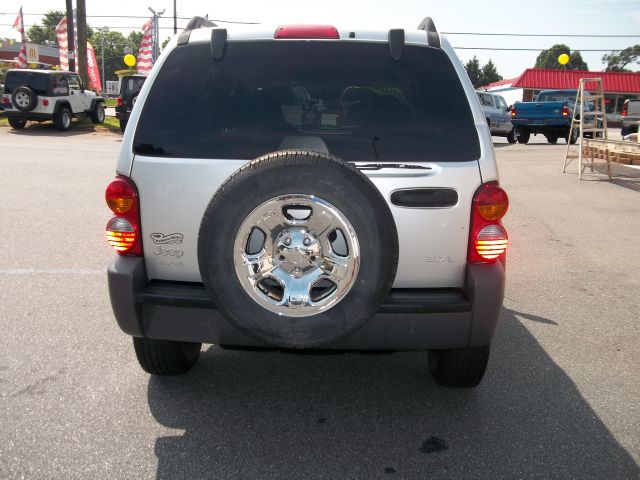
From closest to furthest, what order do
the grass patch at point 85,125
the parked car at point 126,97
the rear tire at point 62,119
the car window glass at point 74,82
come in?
the parked car at point 126,97 < the rear tire at point 62,119 < the car window glass at point 74,82 < the grass patch at point 85,125

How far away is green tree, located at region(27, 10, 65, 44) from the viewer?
12375cm

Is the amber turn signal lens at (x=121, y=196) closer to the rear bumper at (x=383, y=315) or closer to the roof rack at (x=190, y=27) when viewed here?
the rear bumper at (x=383, y=315)

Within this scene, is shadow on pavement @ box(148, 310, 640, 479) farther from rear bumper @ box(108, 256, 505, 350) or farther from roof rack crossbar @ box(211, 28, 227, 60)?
roof rack crossbar @ box(211, 28, 227, 60)

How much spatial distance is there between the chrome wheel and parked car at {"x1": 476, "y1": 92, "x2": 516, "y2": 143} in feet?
69.9

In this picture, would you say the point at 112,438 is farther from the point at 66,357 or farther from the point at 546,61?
the point at 546,61

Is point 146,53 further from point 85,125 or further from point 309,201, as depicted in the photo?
point 309,201

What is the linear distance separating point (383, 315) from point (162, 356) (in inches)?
53.2

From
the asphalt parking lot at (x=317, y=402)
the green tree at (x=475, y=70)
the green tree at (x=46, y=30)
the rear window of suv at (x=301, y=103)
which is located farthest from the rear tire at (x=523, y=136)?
the green tree at (x=46, y=30)

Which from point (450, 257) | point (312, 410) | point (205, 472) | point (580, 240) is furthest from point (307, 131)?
point (580, 240)

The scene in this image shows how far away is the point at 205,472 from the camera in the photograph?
275 centimetres

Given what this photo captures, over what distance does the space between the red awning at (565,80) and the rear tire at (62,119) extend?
42.3 m

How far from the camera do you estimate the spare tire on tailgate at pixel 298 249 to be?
259cm

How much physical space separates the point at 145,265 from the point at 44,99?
19.4 meters

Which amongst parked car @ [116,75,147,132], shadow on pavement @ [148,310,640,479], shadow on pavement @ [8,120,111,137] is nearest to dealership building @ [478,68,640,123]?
parked car @ [116,75,147,132]
